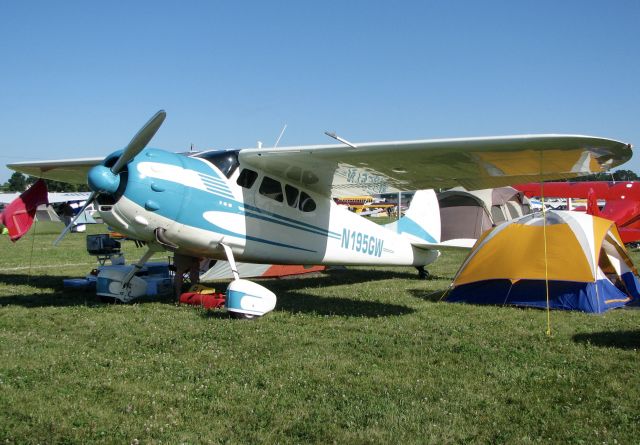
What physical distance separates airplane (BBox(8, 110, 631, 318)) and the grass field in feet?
4.14

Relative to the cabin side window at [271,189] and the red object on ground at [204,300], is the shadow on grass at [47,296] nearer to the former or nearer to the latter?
the red object on ground at [204,300]

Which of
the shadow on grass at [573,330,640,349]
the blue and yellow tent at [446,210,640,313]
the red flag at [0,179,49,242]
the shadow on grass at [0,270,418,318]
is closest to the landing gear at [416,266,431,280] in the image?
the shadow on grass at [0,270,418,318]

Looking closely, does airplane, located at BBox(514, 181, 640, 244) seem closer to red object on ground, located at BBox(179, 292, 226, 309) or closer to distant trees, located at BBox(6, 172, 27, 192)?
red object on ground, located at BBox(179, 292, 226, 309)

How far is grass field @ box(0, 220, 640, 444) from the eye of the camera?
12.7ft

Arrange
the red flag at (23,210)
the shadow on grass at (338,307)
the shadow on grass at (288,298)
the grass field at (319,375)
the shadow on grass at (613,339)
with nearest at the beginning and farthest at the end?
the grass field at (319,375)
the shadow on grass at (613,339)
the shadow on grass at (338,307)
the shadow on grass at (288,298)
the red flag at (23,210)

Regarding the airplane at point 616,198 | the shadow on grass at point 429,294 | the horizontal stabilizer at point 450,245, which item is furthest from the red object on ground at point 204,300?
the airplane at point 616,198

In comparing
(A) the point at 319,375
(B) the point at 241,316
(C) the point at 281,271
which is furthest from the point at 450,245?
(A) the point at 319,375

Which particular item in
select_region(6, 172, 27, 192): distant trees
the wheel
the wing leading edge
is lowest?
→ the wheel

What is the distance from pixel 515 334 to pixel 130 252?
17.0 m

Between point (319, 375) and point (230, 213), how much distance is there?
4274 mm

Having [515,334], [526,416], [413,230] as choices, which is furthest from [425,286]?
[526,416]

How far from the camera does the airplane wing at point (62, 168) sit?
11.5 meters

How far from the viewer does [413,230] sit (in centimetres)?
1330

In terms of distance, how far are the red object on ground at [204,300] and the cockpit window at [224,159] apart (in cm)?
200
